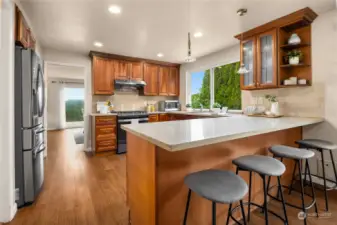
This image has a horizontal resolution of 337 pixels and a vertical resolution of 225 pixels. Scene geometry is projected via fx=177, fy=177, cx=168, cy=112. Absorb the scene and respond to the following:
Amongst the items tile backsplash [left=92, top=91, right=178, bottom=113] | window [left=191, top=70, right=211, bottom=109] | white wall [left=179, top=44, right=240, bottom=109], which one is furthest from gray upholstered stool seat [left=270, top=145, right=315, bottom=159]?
tile backsplash [left=92, top=91, right=178, bottom=113]

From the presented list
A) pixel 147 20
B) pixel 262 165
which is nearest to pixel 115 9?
pixel 147 20

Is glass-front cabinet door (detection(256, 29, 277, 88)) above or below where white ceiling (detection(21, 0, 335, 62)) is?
below

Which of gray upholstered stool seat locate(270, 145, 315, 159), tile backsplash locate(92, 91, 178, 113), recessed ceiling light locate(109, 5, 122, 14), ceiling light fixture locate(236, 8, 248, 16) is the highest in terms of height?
recessed ceiling light locate(109, 5, 122, 14)

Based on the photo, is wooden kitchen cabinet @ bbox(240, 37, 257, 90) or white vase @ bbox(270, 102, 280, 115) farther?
wooden kitchen cabinet @ bbox(240, 37, 257, 90)

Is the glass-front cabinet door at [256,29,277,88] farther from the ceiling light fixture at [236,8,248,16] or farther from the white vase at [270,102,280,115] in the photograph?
the ceiling light fixture at [236,8,248,16]

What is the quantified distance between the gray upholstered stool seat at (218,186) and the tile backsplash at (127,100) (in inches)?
154

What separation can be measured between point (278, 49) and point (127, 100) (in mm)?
3653

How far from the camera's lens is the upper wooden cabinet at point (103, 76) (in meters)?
4.21

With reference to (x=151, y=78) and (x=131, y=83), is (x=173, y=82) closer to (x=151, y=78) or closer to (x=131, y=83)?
(x=151, y=78)

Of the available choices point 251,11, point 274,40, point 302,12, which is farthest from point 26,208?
point 302,12

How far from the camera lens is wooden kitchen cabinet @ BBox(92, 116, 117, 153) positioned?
12.9 ft

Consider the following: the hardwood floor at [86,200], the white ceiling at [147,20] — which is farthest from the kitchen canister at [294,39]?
the hardwood floor at [86,200]

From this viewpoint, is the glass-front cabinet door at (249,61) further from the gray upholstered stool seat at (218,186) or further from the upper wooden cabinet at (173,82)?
the upper wooden cabinet at (173,82)

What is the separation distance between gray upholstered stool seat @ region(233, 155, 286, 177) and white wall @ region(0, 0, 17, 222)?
2154 mm
